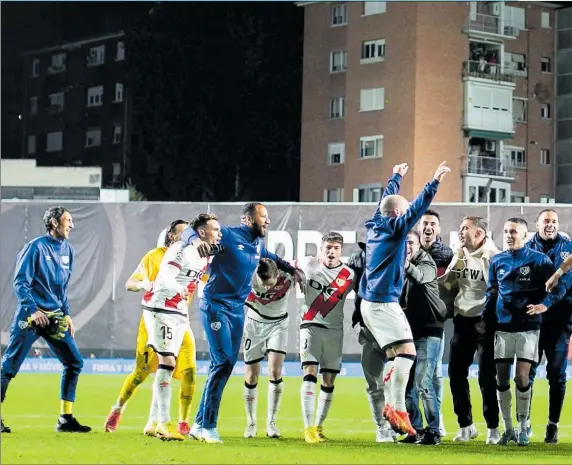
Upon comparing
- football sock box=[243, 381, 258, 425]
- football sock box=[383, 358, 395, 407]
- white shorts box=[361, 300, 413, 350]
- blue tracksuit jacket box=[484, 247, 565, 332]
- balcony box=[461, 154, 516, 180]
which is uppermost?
balcony box=[461, 154, 516, 180]

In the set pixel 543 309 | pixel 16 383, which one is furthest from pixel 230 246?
pixel 16 383

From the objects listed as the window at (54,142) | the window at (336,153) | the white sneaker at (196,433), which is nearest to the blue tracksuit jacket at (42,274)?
the white sneaker at (196,433)

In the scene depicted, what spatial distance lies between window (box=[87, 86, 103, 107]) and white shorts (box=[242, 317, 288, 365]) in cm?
8198

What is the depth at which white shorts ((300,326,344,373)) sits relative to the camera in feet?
46.8

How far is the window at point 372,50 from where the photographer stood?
7603 cm

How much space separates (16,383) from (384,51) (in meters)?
54.7

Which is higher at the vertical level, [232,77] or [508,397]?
[232,77]

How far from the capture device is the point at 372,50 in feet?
251

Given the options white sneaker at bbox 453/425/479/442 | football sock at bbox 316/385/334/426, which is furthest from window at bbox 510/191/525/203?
football sock at bbox 316/385/334/426

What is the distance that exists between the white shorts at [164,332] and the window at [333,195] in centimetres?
6535

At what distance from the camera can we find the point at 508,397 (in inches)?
555

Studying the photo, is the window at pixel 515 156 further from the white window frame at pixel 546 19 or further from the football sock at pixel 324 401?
the football sock at pixel 324 401

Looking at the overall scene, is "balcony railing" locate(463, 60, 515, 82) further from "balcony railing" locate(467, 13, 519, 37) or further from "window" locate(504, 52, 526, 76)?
"balcony railing" locate(467, 13, 519, 37)

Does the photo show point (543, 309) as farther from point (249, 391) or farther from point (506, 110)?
point (506, 110)
